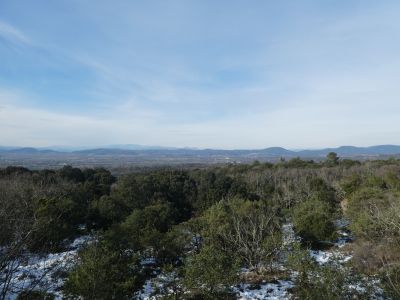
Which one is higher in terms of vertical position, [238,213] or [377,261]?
[238,213]

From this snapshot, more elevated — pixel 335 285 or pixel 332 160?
pixel 332 160

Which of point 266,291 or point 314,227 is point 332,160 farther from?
point 266,291

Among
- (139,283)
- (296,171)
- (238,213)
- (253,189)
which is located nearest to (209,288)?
(139,283)

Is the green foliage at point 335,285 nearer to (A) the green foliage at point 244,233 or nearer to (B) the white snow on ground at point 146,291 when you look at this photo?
(A) the green foliage at point 244,233

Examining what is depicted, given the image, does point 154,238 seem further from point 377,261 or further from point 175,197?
point 175,197

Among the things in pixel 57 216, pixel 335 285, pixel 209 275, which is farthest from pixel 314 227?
pixel 57 216

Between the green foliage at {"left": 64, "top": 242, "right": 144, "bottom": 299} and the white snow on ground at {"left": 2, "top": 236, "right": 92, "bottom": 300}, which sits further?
the green foliage at {"left": 64, "top": 242, "right": 144, "bottom": 299}

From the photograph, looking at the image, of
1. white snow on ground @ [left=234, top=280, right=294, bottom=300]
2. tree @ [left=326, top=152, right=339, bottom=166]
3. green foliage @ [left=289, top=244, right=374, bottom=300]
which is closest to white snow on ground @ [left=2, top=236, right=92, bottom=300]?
green foliage @ [left=289, top=244, right=374, bottom=300]

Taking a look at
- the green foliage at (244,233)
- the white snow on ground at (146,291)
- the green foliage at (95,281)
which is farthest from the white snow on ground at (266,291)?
the green foliage at (95,281)

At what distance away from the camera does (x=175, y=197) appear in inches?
1556

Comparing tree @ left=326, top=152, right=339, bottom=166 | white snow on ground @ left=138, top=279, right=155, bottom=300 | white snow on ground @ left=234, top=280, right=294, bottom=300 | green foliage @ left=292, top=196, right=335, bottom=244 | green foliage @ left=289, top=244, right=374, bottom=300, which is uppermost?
tree @ left=326, top=152, right=339, bottom=166

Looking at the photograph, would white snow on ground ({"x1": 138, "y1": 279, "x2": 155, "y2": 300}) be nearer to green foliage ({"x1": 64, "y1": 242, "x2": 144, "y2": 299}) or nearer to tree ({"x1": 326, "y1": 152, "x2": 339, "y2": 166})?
green foliage ({"x1": 64, "y1": 242, "x2": 144, "y2": 299})

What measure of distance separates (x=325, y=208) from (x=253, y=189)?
1936 centimetres

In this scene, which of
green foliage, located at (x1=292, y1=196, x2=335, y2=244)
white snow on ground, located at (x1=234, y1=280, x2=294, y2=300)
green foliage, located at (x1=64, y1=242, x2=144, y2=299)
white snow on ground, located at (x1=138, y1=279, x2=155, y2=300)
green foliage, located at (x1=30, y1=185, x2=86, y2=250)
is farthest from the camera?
green foliage, located at (x1=292, y1=196, x2=335, y2=244)
